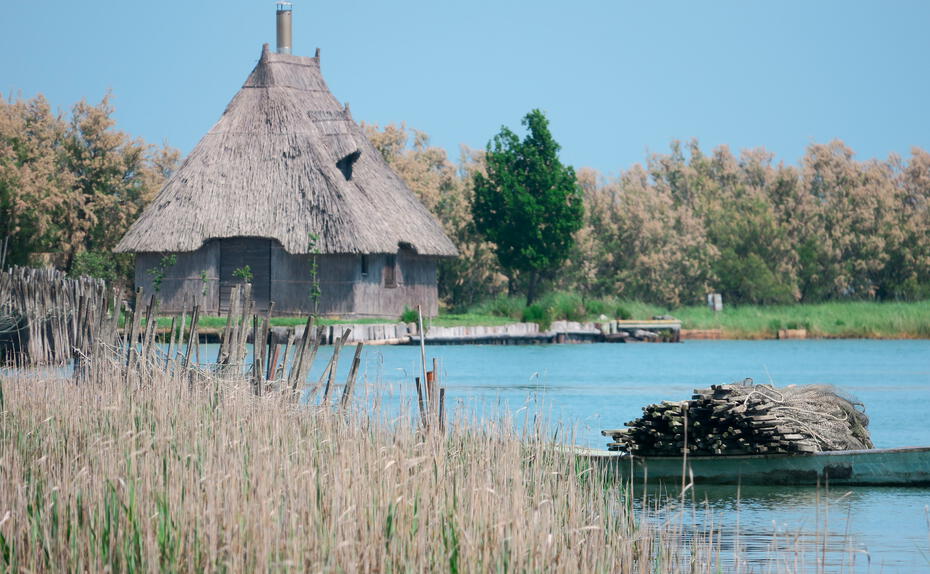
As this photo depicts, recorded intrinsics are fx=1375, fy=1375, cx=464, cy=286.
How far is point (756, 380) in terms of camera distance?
27438 mm

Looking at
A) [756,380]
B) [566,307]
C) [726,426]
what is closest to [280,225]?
[566,307]

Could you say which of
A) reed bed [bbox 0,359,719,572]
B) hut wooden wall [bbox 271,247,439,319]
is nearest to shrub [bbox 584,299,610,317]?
hut wooden wall [bbox 271,247,439,319]

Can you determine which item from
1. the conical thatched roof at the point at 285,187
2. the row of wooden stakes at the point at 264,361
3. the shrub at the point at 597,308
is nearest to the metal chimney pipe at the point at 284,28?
the conical thatched roof at the point at 285,187

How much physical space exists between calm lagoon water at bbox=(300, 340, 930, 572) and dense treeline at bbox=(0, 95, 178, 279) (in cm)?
1196

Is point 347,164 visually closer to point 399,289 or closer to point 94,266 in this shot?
point 399,289

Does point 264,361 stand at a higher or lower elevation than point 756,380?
higher

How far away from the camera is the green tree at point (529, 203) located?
47969 millimetres

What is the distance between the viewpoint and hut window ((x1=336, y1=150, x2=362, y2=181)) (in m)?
42.7

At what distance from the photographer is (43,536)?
693cm

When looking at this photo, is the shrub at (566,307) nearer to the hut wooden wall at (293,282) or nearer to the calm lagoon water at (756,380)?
the calm lagoon water at (756,380)

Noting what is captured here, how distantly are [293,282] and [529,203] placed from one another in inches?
420

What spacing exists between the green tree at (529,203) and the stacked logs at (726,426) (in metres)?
33.8

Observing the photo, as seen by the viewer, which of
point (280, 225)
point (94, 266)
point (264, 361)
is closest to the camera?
point (264, 361)

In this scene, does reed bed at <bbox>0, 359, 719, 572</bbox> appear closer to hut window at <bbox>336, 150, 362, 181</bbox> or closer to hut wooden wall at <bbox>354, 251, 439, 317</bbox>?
hut wooden wall at <bbox>354, 251, 439, 317</bbox>
